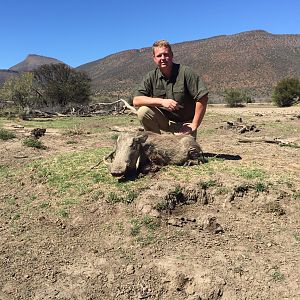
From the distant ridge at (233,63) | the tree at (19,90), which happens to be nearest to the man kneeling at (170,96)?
the tree at (19,90)

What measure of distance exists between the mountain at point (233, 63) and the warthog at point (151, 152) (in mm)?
55561

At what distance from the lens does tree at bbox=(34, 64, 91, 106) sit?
28.3 m

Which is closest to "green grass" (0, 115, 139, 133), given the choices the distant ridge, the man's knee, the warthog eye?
the man's knee

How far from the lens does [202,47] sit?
92750mm

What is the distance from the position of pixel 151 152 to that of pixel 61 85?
2419 centimetres

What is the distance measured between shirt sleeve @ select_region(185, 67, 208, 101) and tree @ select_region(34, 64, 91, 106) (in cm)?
2300

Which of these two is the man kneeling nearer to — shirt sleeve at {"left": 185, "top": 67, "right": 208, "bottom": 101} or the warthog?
shirt sleeve at {"left": 185, "top": 67, "right": 208, "bottom": 101}

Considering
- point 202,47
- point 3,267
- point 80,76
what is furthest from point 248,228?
point 202,47

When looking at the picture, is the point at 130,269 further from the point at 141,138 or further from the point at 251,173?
the point at 251,173

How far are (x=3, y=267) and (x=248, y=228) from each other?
2.49 metres

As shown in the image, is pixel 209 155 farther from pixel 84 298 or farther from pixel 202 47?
pixel 202 47

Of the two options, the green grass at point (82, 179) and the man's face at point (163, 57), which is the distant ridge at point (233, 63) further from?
the man's face at point (163, 57)

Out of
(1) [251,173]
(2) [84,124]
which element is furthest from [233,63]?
(1) [251,173]

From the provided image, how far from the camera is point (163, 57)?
18.2ft
